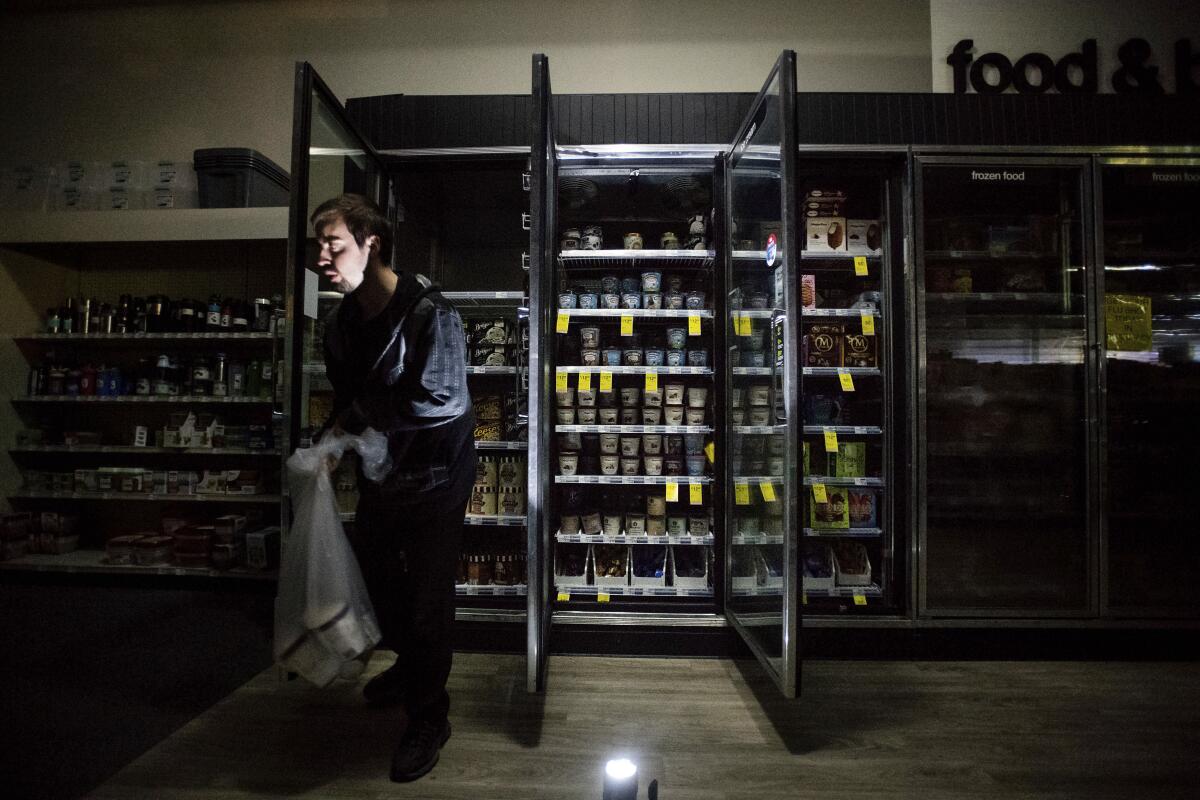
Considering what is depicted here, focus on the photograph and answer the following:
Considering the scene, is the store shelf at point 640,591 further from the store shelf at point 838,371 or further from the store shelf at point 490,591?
the store shelf at point 838,371

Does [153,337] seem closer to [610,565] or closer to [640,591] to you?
[610,565]

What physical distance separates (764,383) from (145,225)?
13.1 feet

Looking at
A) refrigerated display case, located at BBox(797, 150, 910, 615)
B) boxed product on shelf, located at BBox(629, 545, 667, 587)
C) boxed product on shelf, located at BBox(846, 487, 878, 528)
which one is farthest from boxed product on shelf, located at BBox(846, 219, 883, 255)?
boxed product on shelf, located at BBox(629, 545, 667, 587)

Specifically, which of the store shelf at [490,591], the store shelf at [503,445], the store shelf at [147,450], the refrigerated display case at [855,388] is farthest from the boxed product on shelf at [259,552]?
the refrigerated display case at [855,388]

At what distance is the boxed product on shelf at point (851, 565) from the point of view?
285cm

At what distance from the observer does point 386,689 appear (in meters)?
2.25

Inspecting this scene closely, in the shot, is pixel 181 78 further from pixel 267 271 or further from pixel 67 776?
pixel 67 776

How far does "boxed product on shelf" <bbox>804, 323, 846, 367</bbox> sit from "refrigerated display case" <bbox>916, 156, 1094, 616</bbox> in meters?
0.46

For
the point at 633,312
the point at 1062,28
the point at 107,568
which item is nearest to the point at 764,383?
the point at 633,312

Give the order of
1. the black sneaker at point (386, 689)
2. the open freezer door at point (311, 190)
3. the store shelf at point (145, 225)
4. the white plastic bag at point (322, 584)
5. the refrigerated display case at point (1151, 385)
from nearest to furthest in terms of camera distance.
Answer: the white plastic bag at point (322, 584) < the open freezer door at point (311, 190) < the black sneaker at point (386, 689) < the refrigerated display case at point (1151, 385) < the store shelf at point (145, 225)

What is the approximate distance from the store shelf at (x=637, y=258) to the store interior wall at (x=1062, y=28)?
234 cm

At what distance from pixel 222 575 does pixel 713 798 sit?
10.9ft

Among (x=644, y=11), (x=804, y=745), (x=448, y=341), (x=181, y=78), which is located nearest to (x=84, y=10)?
(x=181, y=78)

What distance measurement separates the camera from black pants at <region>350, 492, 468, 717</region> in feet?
6.03
